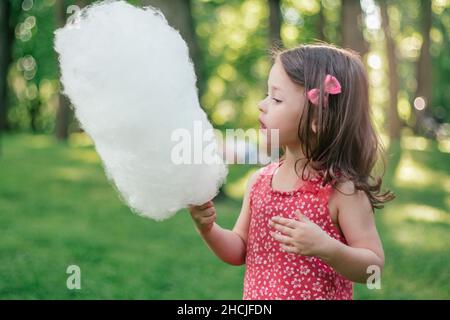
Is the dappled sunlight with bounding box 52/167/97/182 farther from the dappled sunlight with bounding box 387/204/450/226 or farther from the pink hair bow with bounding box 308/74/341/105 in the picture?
the pink hair bow with bounding box 308/74/341/105

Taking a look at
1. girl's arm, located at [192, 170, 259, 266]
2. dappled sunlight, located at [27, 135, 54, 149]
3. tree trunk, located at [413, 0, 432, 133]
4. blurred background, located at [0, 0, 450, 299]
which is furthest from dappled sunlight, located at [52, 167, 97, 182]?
tree trunk, located at [413, 0, 432, 133]

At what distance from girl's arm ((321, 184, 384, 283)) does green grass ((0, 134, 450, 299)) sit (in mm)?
2390

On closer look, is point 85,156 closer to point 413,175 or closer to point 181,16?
point 181,16

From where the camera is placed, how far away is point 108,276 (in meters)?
4.23

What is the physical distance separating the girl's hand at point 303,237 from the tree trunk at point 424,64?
14.8 meters

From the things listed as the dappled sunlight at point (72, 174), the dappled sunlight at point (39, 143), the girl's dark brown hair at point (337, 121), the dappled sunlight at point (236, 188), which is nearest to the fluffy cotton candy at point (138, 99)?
the girl's dark brown hair at point (337, 121)

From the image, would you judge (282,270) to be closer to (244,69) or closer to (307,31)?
Answer: (307,31)

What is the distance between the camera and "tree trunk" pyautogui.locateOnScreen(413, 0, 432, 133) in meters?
15.4

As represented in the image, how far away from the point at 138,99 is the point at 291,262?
0.65 m

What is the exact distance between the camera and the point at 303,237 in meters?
1.59

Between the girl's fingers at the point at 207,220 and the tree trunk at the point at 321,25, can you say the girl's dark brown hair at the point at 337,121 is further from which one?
the tree trunk at the point at 321,25

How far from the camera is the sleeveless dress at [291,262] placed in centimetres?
176
